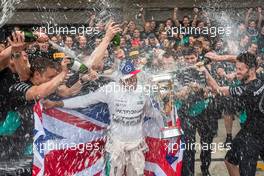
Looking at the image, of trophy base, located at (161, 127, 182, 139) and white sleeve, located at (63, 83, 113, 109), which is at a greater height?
white sleeve, located at (63, 83, 113, 109)

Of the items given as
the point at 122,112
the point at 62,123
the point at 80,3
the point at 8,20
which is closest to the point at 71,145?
the point at 62,123

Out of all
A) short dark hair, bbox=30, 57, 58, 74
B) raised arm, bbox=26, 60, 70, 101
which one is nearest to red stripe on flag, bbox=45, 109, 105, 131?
short dark hair, bbox=30, 57, 58, 74

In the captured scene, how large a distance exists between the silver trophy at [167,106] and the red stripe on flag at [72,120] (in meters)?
0.56

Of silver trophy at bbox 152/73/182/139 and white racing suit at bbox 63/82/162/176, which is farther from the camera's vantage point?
silver trophy at bbox 152/73/182/139

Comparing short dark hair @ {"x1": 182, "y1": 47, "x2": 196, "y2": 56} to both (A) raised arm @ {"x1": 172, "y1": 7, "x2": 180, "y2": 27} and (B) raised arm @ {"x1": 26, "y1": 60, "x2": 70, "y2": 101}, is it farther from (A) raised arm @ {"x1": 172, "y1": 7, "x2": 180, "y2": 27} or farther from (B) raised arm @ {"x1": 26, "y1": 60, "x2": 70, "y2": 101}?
(B) raised arm @ {"x1": 26, "y1": 60, "x2": 70, "y2": 101}

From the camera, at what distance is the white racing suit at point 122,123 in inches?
210

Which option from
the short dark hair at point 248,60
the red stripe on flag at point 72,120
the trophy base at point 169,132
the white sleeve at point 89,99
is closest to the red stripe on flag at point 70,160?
the red stripe on flag at point 72,120

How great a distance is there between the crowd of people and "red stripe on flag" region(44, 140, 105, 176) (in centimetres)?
19

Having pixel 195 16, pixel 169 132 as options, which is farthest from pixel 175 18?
pixel 169 132

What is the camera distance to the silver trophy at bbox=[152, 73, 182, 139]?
5578 millimetres

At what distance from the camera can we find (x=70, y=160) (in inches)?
214

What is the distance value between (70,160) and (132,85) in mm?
844

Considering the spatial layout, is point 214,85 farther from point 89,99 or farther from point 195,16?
point 195,16

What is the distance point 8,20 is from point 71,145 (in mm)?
4277
